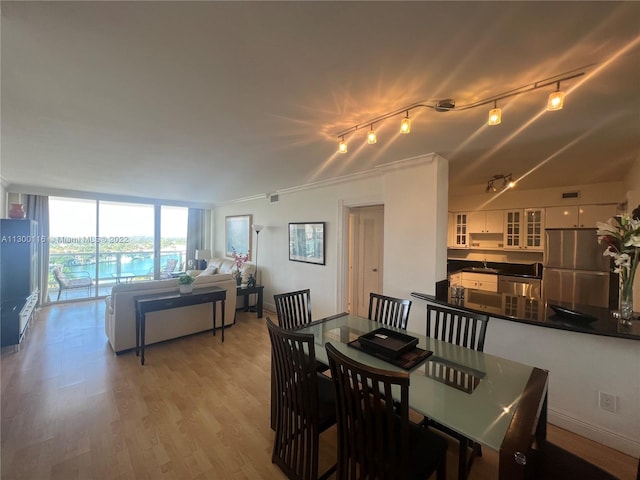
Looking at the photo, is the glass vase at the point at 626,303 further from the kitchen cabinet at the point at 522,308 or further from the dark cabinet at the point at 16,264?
the dark cabinet at the point at 16,264

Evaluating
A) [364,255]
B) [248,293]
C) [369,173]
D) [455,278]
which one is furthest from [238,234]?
[455,278]

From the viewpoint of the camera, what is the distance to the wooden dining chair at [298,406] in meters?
1.51

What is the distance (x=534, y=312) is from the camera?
232 cm

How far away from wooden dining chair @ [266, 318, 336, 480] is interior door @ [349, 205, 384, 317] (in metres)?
2.54

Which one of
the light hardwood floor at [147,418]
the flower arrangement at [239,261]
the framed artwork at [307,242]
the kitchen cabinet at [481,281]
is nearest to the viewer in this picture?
the light hardwood floor at [147,418]

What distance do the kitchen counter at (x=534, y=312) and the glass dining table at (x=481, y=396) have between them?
69cm

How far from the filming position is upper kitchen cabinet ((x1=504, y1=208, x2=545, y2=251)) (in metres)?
4.36

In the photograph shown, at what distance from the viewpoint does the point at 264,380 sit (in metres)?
2.79

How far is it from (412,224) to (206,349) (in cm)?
312

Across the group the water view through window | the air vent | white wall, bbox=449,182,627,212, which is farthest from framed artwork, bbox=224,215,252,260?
the air vent

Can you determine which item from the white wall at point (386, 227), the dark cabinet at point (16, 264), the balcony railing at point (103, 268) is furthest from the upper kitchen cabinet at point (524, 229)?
the balcony railing at point (103, 268)

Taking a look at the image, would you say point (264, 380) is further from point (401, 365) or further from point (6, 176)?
point (6, 176)

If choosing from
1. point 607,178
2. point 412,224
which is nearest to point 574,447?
point 412,224

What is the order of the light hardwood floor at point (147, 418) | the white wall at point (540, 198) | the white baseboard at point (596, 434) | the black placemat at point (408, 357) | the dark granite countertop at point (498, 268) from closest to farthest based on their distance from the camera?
the black placemat at point (408, 357), the light hardwood floor at point (147, 418), the white baseboard at point (596, 434), the white wall at point (540, 198), the dark granite countertop at point (498, 268)
